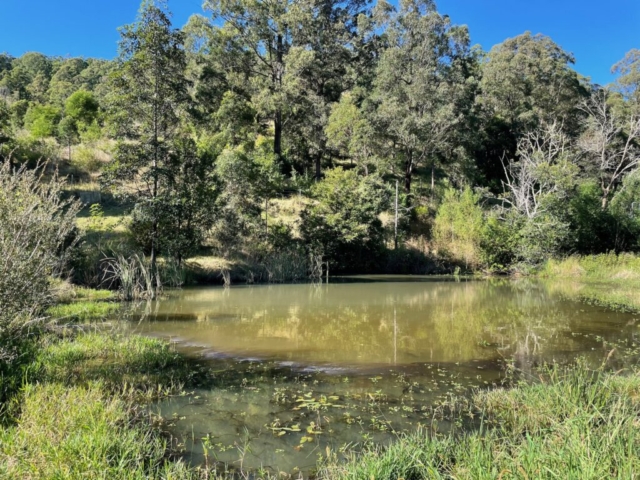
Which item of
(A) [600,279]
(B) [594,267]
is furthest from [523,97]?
(A) [600,279]

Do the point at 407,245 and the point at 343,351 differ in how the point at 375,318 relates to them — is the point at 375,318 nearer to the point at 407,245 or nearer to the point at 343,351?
the point at 343,351

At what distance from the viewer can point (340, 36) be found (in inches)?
1629

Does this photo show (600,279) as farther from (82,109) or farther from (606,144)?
(82,109)

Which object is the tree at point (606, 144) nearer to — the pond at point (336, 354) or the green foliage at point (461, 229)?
the green foliage at point (461, 229)

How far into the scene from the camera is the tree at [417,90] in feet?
117

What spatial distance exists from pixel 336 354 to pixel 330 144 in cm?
2889

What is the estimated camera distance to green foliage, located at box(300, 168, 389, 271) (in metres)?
27.6

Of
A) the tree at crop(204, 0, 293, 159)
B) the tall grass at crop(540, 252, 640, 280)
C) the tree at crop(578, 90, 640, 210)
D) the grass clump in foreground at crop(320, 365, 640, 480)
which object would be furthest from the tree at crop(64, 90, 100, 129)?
the tree at crop(578, 90, 640, 210)

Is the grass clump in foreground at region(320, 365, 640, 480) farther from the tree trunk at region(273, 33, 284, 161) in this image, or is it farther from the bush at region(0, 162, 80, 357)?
the tree trunk at region(273, 33, 284, 161)

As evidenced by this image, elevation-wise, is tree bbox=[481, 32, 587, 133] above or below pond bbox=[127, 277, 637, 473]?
above

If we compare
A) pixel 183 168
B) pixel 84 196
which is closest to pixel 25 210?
pixel 183 168

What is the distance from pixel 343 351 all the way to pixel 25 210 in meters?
5.92

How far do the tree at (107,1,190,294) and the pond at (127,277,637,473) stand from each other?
17.3ft

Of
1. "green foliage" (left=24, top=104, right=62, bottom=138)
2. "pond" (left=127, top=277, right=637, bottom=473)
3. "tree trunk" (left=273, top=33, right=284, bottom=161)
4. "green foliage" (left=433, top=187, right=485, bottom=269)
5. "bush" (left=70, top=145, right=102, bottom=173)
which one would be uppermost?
"tree trunk" (left=273, top=33, right=284, bottom=161)
